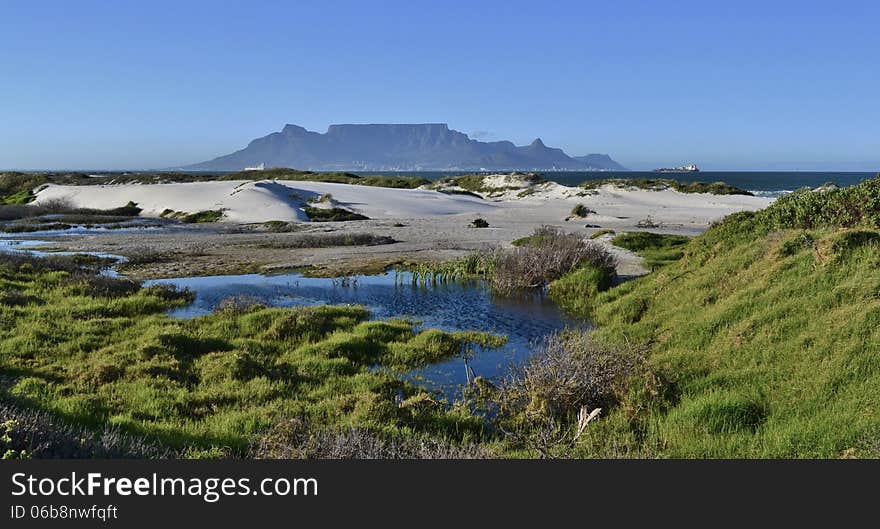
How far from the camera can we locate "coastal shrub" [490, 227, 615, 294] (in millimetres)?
25094

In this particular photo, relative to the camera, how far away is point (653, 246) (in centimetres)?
3544

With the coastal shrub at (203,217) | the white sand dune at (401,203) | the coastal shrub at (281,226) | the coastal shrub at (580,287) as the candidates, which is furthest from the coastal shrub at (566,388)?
the coastal shrub at (203,217)

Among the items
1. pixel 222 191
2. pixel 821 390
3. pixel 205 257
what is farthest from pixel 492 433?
pixel 222 191

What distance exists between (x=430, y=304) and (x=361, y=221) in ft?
121

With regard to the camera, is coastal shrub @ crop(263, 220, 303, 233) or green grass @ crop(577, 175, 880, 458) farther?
coastal shrub @ crop(263, 220, 303, 233)

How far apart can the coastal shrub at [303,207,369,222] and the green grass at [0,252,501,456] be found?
38.1 m

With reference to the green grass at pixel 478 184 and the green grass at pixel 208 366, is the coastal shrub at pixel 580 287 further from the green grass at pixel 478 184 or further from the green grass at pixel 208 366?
the green grass at pixel 478 184

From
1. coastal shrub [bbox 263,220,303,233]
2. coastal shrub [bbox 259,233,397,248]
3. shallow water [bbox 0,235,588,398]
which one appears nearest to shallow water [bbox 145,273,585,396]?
shallow water [bbox 0,235,588,398]

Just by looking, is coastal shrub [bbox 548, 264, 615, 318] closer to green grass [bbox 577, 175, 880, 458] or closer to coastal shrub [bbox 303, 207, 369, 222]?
green grass [bbox 577, 175, 880, 458]

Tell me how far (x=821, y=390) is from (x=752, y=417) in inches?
48.5

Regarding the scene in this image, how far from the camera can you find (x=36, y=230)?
1937 inches

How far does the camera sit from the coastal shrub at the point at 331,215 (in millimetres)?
59656

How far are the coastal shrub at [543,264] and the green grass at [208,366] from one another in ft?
24.1

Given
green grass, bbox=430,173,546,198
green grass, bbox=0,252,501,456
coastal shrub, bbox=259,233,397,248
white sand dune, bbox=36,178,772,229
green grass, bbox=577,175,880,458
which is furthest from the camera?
green grass, bbox=430,173,546,198
